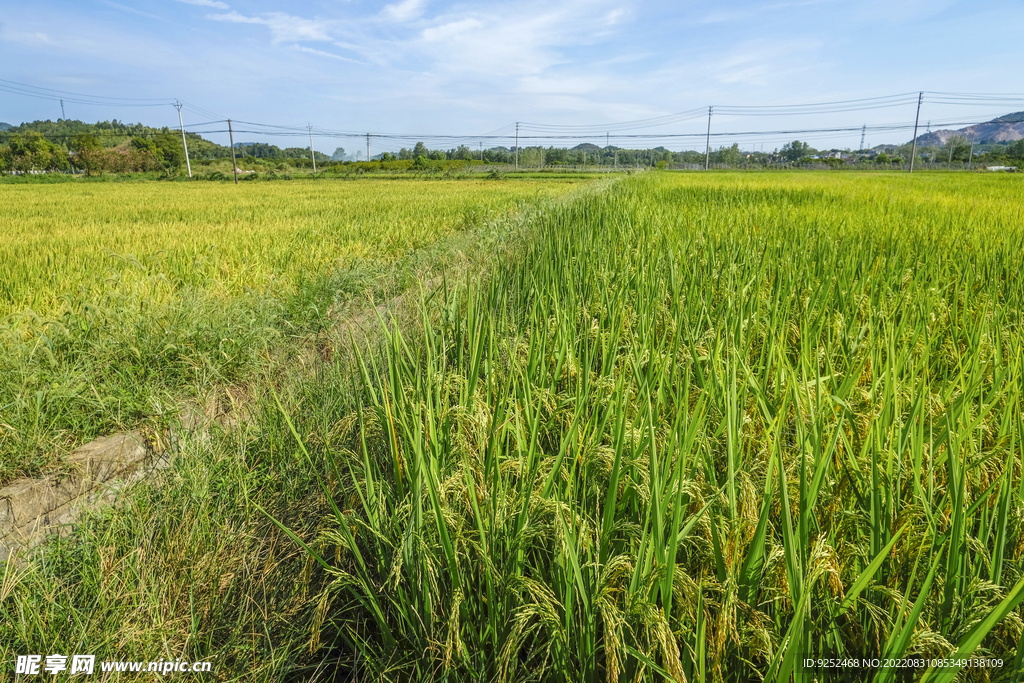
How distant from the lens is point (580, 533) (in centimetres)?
96

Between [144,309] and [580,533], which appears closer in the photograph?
[580,533]

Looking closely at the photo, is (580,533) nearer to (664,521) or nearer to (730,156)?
(664,521)

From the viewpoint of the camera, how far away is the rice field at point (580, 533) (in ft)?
2.85

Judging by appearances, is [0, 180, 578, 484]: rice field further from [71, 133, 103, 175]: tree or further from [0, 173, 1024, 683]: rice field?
[71, 133, 103, 175]: tree

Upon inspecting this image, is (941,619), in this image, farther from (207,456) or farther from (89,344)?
(89,344)

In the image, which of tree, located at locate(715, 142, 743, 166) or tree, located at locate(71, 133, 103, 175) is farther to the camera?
tree, located at locate(715, 142, 743, 166)

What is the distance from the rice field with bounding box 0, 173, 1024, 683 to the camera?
868mm

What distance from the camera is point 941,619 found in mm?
870

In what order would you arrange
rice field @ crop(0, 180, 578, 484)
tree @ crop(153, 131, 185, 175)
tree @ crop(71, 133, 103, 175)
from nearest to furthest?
rice field @ crop(0, 180, 578, 484), tree @ crop(71, 133, 103, 175), tree @ crop(153, 131, 185, 175)

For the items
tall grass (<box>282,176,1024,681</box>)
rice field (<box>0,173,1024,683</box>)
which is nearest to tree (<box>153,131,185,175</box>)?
rice field (<box>0,173,1024,683</box>)

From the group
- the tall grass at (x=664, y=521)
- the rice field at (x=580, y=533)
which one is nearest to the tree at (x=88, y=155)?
the rice field at (x=580, y=533)

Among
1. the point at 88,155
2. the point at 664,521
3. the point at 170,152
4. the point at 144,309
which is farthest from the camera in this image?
the point at 170,152

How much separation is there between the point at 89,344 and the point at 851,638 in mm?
3138

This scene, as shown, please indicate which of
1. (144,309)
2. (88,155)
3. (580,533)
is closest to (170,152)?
(88,155)
